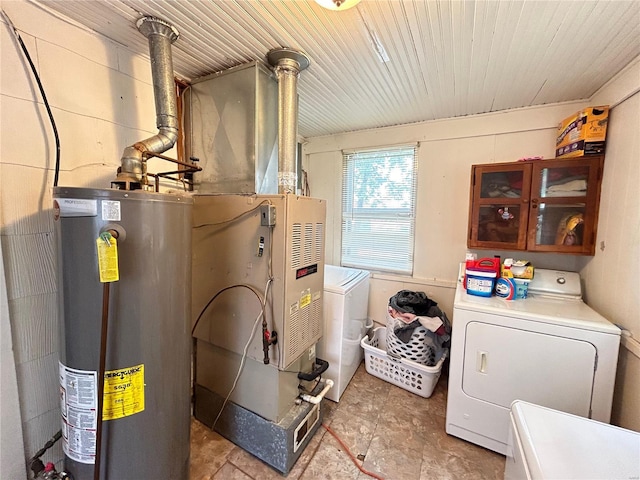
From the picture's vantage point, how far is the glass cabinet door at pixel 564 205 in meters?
1.74

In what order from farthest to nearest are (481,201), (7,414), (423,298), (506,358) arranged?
(423,298)
(481,201)
(506,358)
(7,414)

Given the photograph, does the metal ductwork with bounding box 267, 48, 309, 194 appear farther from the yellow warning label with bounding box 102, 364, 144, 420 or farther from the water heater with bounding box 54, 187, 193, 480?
the yellow warning label with bounding box 102, 364, 144, 420

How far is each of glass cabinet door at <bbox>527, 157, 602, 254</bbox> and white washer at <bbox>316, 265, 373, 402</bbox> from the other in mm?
1403

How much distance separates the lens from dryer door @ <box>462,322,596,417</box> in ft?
4.57

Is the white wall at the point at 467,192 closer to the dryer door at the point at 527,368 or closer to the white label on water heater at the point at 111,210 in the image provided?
the dryer door at the point at 527,368

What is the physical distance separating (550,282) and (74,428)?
281cm

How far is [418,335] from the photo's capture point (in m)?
2.11

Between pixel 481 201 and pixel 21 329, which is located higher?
pixel 481 201

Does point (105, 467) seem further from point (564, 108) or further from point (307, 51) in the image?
point (564, 108)

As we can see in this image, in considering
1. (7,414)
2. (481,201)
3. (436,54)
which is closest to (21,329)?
(7,414)

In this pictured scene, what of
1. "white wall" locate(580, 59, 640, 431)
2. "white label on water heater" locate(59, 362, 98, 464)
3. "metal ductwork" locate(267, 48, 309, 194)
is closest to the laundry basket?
"white wall" locate(580, 59, 640, 431)

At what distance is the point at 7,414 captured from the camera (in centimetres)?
110

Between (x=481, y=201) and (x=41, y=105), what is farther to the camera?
(x=481, y=201)

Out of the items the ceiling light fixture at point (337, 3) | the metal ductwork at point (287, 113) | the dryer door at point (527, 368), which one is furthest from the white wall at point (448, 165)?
the ceiling light fixture at point (337, 3)
